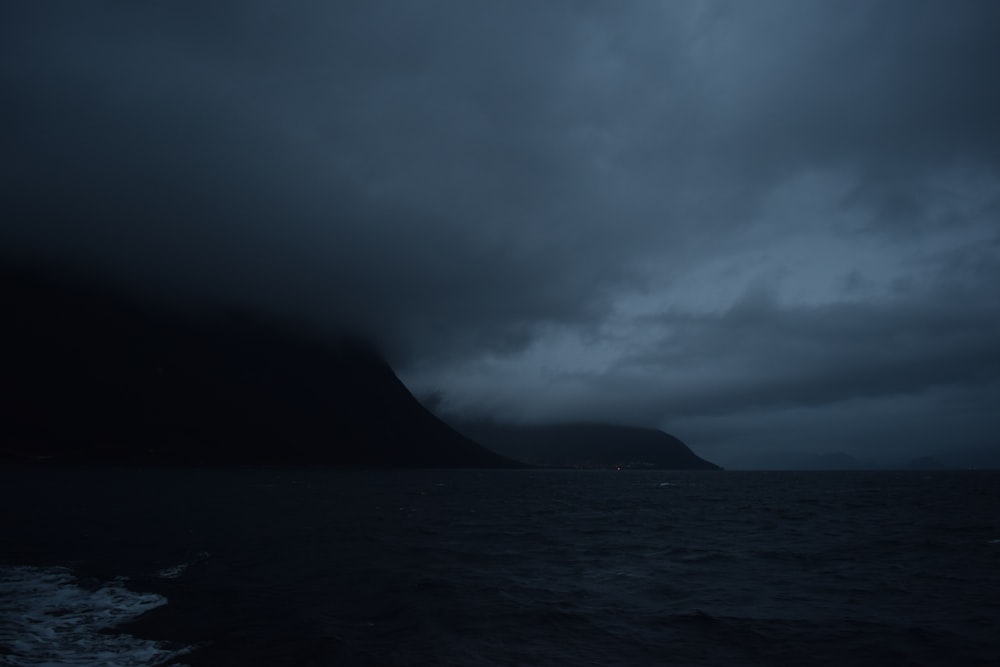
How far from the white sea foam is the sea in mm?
112

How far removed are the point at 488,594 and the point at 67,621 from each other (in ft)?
53.1

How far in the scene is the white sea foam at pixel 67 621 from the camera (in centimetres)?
1814

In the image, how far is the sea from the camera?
19.3 meters

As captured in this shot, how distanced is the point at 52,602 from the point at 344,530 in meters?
27.1

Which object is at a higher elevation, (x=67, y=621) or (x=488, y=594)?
(x=488, y=594)

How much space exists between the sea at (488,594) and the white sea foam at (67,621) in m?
0.11

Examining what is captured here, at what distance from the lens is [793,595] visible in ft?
90.2

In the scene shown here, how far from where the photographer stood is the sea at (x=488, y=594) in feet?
63.3

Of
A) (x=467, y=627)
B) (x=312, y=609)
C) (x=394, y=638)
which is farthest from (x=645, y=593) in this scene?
(x=312, y=609)

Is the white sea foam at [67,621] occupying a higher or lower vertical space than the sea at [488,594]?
lower

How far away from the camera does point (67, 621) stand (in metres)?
22.1

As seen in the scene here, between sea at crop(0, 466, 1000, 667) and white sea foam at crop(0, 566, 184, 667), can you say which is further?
sea at crop(0, 466, 1000, 667)

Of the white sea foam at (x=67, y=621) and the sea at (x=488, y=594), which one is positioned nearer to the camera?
the white sea foam at (x=67, y=621)

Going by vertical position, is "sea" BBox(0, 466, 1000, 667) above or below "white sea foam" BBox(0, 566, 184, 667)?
above
